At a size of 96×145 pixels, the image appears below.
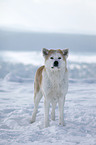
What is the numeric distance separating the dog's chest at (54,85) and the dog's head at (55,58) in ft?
0.96

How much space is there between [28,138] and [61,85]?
1407 millimetres

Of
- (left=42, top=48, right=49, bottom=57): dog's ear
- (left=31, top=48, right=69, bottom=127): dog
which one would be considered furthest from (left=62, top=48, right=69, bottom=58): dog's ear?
(left=42, top=48, right=49, bottom=57): dog's ear

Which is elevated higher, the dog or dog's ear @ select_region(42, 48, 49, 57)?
dog's ear @ select_region(42, 48, 49, 57)

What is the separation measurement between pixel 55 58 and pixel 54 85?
0.68m

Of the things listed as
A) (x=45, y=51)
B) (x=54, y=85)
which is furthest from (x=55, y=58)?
(x=54, y=85)

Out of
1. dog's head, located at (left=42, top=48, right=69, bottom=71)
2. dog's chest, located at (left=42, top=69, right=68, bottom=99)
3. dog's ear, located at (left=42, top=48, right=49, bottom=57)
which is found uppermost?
dog's ear, located at (left=42, top=48, right=49, bottom=57)

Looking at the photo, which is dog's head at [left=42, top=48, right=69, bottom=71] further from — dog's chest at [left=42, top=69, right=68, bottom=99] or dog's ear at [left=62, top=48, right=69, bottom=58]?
dog's chest at [left=42, top=69, right=68, bottom=99]

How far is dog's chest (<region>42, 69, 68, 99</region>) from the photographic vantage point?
4504mm

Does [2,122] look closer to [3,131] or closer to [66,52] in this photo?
[3,131]

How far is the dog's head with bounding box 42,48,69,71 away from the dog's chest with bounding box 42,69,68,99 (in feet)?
0.96

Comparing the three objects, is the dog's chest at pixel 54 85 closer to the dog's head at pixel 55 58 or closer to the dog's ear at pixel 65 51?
the dog's head at pixel 55 58

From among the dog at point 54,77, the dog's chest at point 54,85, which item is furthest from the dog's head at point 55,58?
the dog's chest at point 54,85

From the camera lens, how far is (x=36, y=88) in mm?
5270

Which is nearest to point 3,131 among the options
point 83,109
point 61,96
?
point 61,96
